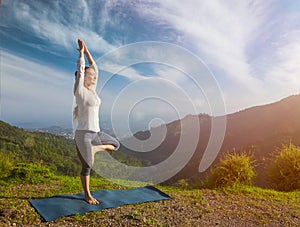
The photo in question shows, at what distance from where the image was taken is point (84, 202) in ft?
15.9

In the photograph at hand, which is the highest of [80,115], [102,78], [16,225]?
[102,78]

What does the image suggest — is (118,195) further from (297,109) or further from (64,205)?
(297,109)

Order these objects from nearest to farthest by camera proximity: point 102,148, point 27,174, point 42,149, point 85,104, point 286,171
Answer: point 85,104
point 102,148
point 27,174
point 286,171
point 42,149

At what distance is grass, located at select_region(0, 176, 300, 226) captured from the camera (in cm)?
409

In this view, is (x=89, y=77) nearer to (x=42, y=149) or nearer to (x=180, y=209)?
(x=180, y=209)

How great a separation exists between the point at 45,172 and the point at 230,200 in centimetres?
466

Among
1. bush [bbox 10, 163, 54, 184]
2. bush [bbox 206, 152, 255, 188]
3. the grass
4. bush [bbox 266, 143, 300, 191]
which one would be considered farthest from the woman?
bush [bbox 266, 143, 300, 191]

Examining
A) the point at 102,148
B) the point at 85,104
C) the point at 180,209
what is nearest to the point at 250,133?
the point at 180,209

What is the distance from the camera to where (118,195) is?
18.1ft

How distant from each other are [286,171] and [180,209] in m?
3.98

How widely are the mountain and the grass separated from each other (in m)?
3.21

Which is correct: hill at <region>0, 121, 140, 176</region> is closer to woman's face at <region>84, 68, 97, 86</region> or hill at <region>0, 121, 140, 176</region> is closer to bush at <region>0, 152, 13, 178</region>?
bush at <region>0, 152, 13, 178</region>

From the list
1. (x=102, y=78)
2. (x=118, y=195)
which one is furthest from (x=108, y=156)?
(x=102, y=78)

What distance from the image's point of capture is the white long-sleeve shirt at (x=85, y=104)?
4574 mm
